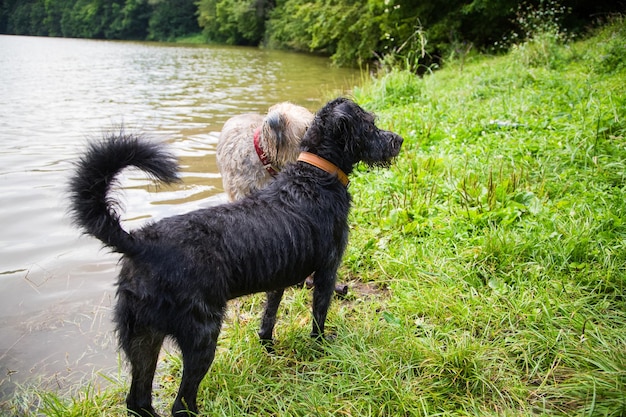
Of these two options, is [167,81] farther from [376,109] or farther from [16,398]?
[16,398]

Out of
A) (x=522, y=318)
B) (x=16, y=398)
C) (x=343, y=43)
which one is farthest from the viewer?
(x=343, y=43)

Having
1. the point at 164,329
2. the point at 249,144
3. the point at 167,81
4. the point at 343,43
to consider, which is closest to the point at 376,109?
the point at 249,144

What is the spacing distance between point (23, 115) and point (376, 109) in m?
8.20

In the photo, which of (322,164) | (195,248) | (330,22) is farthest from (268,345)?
(330,22)

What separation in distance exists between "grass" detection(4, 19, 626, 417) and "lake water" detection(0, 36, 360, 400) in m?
0.55

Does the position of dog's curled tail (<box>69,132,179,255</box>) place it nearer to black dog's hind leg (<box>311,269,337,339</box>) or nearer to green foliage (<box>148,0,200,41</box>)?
black dog's hind leg (<box>311,269,337,339</box>)

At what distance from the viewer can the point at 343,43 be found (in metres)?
20.6

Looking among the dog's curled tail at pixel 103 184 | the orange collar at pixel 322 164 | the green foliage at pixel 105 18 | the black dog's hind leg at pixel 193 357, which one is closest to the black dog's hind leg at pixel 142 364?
the black dog's hind leg at pixel 193 357

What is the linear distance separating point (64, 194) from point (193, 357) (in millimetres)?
1245

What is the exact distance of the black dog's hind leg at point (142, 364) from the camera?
6.93 ft

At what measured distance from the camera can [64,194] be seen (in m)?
2.37

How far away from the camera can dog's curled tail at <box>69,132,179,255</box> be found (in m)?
1.90

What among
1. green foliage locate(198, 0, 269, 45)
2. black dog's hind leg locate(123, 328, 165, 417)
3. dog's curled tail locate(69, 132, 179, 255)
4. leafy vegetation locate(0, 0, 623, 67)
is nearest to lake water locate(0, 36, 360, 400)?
dog's curled tail locate(69, 132, 179, 255)

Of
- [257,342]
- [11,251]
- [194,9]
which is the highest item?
[194,9]
